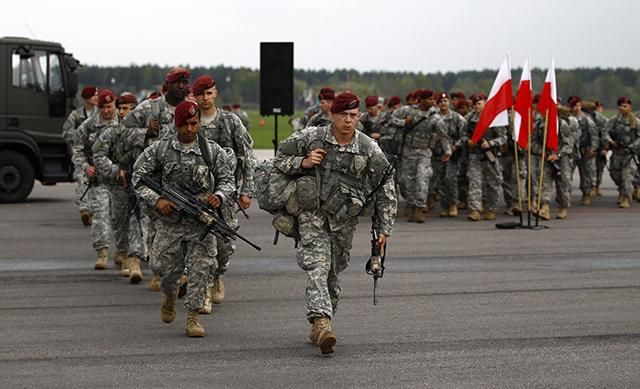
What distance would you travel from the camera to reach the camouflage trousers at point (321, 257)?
373 inches

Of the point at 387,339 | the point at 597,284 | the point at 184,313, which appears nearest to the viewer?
the point at 387,339

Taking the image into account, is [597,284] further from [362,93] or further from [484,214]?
[362,93]

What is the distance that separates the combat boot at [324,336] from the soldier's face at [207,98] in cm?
270

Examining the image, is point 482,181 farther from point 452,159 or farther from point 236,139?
point 236,139

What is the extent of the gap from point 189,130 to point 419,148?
404 inches

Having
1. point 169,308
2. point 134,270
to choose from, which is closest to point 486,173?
point 134,270

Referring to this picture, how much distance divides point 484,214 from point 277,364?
1225cm

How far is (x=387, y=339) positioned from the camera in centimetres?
1007

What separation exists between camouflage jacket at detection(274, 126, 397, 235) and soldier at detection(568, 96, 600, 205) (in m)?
14.5

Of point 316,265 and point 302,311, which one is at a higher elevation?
point 316,265

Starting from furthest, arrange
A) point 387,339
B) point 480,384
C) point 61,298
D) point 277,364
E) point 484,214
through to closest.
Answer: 1. point 484,214
2. point 61,298
3. point 387,339
4. point 277,364
5. point 480,384

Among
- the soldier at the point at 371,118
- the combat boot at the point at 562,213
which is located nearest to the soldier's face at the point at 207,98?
the soldier at the point at 371,118

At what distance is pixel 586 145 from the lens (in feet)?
78.7

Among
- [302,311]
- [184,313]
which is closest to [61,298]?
[184,313]
